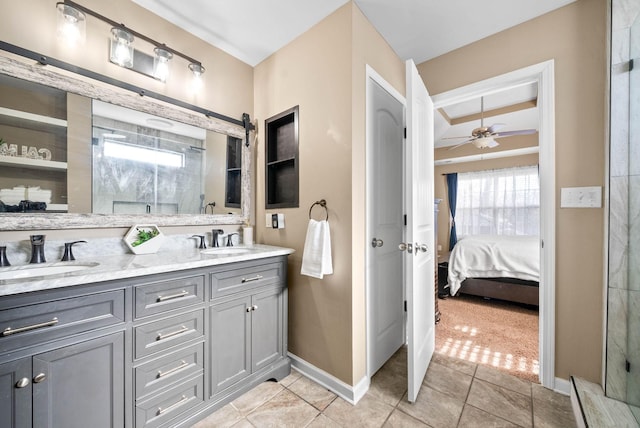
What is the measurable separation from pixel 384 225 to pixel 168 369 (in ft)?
5.36

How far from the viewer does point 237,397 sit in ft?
5.08

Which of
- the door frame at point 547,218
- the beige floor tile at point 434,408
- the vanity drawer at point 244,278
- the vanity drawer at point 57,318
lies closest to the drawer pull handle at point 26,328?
the vanity drawer at point 57,318

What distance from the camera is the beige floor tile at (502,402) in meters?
1.46

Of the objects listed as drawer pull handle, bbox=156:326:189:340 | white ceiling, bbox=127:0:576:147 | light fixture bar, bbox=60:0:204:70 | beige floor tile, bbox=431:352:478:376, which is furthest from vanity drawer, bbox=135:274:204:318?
beige floor tile, bbox=431:352:478:376

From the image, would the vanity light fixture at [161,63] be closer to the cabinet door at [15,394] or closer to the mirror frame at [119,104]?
the mirror frame at [119,104]

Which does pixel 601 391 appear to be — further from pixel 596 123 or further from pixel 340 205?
pixel 340 205

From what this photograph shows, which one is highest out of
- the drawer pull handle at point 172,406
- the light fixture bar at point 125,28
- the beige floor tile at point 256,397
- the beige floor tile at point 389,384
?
the light fixture bar at point 125,28

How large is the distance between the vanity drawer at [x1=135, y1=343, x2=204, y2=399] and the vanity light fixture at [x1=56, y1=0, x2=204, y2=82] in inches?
68.4

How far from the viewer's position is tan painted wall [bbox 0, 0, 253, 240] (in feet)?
4.34

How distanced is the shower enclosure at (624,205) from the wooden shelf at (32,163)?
3114 mm

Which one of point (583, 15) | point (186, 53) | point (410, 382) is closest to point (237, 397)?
point (410, 382)

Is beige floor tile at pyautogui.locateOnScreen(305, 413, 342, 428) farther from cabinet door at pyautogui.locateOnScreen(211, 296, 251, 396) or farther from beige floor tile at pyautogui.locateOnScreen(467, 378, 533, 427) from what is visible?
beige floor tile at pyautogui.locateOnScreen(467, 378, 533, 427)

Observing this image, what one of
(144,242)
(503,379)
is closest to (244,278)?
(144,242)

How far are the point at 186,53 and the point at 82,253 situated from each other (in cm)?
155
